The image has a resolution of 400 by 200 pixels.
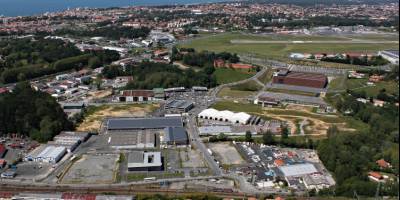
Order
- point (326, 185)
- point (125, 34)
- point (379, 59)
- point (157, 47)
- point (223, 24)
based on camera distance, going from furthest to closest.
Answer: point (223, 24) < point (125, 34) < point (157, 47) < point (379, 59) < point (326, 185)

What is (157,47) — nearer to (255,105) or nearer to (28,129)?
(255,105)

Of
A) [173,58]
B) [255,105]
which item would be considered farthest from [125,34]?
[255,105]

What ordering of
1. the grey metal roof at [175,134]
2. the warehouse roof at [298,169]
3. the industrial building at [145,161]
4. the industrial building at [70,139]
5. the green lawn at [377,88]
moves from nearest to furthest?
the warehouse roof at [298,169] → the industrial building at [145,161] → the industrial building at [70,139] → the grey metal roof at [175,134] → the green lawn at [377,88]

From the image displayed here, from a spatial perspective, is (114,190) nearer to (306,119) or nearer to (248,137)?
(248,137)

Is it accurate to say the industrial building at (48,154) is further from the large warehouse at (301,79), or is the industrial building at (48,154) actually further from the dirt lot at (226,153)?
the large warehouse at (301,79)

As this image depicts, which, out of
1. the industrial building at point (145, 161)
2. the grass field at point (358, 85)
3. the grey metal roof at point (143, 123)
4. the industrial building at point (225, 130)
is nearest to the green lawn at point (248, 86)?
the grass field at point (358, 85)

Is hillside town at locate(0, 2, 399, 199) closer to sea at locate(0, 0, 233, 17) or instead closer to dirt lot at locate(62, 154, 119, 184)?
dirt lot at locate(62, 154, 119, 184)
